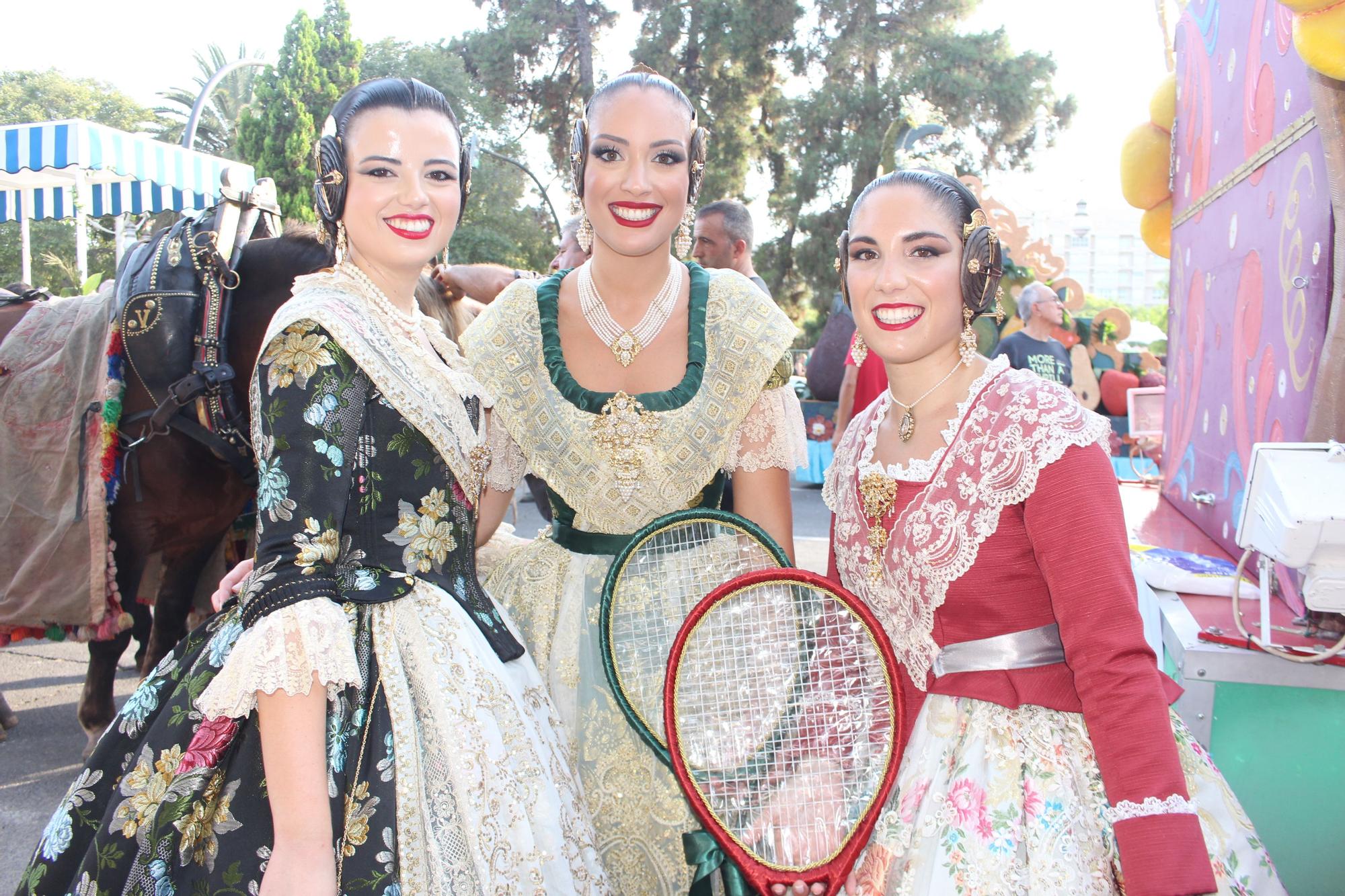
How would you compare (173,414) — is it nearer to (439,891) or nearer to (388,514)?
(388,514)

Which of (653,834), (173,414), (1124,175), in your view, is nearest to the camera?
(653,834)

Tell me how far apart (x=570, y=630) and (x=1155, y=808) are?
1.16 metres

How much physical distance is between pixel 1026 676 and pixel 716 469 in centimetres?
78

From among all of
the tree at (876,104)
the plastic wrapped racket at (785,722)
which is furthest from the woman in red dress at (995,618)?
the tree at (876,104)

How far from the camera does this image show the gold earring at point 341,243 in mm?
1807

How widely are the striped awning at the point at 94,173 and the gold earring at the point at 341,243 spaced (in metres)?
→ 6.00

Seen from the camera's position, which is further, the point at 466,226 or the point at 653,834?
the point at 466,226

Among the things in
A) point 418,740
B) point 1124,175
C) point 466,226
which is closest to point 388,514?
point 418,740

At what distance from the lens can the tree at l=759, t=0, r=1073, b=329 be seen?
788 inches

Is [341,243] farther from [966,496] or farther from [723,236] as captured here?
[723,236]

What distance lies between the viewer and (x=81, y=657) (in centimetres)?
541

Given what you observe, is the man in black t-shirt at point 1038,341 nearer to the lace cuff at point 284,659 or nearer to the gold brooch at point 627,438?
the gold brooch at point 627,438

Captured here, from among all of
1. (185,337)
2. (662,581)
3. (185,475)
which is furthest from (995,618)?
(185,475)

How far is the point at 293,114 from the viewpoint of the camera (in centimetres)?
2383
